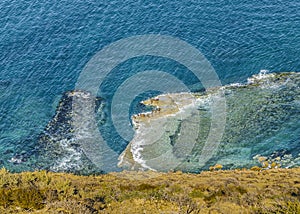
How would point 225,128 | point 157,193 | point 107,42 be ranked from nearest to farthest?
point 157,193 → point 225,128 → point 107,42

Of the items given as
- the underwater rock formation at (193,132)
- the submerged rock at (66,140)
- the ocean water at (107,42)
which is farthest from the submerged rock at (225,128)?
the submerged rock at (66,140)

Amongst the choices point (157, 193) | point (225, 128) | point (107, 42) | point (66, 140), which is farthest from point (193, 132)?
point (107, 42)

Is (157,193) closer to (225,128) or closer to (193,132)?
(193,132)

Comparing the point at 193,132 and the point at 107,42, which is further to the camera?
the point at 107,42

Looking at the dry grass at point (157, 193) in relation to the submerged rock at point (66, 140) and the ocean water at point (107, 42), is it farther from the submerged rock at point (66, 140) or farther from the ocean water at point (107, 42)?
the ocean water at point (107, 42)

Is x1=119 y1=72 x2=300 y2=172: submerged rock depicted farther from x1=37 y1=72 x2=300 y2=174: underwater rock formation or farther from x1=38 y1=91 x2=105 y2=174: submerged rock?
x1=38 y1=91 x2=105 y2=174: submerged rock

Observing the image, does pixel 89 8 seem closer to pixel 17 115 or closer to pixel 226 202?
pixel 17 115

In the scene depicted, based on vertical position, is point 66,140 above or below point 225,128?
below
